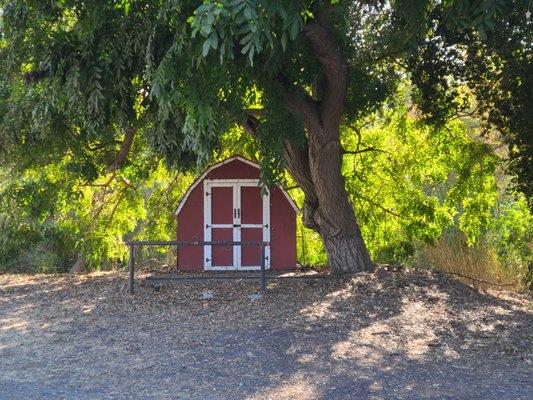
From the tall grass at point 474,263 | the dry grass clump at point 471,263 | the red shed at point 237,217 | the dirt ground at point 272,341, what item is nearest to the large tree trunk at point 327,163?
the dirt ground at point 272,341

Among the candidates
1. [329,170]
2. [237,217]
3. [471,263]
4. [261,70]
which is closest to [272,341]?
[261,70]

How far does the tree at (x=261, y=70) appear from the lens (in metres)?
6.69

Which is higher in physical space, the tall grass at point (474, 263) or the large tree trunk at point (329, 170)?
the large tree trunk at point (329, 170)

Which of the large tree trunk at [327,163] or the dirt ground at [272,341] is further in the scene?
the large tree trunk at [327,163]

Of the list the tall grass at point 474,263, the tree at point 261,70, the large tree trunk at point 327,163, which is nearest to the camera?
the tree at point 261,70

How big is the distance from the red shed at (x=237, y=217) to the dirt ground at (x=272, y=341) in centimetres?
217

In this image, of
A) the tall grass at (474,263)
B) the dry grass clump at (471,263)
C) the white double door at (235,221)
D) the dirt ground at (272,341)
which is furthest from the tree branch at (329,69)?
the tall grass at (474,263)

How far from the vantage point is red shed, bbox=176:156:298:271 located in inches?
527

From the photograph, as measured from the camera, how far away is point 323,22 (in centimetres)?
913

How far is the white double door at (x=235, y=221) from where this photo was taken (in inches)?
527

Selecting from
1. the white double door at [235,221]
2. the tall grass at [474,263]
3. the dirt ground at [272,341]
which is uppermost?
the white double door at [235,221]

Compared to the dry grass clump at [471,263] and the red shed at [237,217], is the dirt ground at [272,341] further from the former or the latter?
the dry grass clump at [471,263]

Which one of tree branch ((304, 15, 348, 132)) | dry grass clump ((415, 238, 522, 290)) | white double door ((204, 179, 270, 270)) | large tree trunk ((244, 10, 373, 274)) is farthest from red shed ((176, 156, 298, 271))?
dry grass clump ((415, 238, 522, 290))

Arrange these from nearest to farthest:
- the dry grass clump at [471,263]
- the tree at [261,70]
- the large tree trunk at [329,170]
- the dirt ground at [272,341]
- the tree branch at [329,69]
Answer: the dirt ground at [272,341] → the tree at [261,70] → the tree branch at [329,69] → the large tree trunk at [329,170] → the dry grass clump at [471,263]
